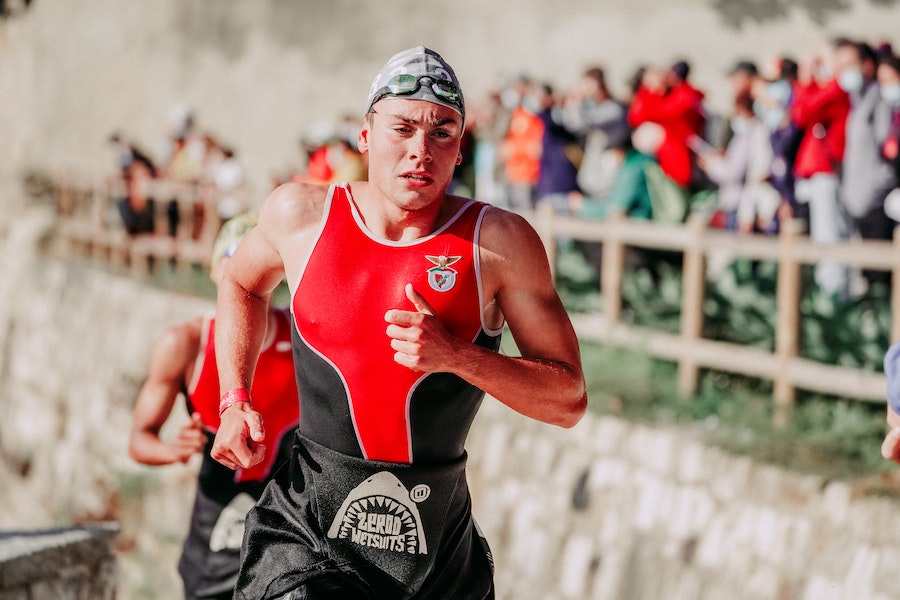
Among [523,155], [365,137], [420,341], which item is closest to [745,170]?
[523,155]

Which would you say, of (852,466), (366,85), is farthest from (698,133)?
(366,85)

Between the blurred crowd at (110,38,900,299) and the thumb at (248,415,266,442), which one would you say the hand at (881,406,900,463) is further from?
the blurred crowd at (110,38,900,299)

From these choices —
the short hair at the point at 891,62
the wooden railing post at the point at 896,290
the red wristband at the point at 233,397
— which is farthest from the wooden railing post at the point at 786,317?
the red wristband at the point at 233,397

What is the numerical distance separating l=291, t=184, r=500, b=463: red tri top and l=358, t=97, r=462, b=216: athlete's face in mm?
104

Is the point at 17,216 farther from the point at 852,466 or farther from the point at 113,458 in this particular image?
the point at 852,466

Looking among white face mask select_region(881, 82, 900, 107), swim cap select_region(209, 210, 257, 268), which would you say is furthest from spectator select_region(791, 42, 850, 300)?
swim cap select_region(209, 210, 257, 268)

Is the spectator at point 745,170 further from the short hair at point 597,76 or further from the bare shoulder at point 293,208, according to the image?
the bare shoulder at point 293,208

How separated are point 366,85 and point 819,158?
496 inches

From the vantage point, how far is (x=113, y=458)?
40.4 feet

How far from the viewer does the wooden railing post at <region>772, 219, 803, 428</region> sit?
629 cm

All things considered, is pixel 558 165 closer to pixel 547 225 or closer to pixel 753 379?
pixel 547 225

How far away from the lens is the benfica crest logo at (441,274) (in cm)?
282

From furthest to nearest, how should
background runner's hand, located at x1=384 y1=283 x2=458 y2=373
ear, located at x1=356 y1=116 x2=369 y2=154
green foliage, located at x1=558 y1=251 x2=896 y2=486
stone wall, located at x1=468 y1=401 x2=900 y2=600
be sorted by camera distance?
1. green foliage, located at x1=558 y1=251 x2=896 y2=486
2. stone wall, located at x1=468 y1=401 x2=900 y2=600
3. ear, located at x1=356 y1=116 x2=369 y2=154
4. background runner's hand, located at x1=384 y1=283 x2=458 y2=373

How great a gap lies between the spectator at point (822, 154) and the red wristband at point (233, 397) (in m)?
4.34
